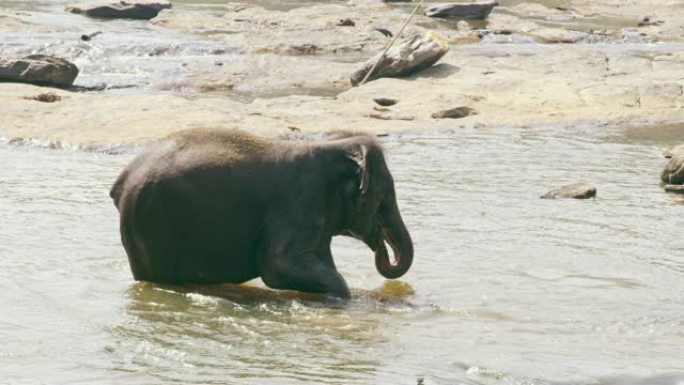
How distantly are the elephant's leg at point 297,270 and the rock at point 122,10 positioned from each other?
2598 cm

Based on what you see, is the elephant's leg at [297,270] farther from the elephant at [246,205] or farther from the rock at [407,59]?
the rock at [407,59]

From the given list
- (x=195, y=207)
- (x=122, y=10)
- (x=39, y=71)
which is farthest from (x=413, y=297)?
(x=122, y=10)

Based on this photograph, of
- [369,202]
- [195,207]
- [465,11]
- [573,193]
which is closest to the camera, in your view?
[195,207]

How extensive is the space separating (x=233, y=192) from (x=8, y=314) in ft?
4.98

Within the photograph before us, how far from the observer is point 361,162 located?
890 cm

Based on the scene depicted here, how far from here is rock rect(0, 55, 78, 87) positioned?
64.3 feet

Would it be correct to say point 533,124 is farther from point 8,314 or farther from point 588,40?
point 588,40

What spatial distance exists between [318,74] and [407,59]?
7.22 feet

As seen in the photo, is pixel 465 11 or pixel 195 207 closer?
pixel 195 207

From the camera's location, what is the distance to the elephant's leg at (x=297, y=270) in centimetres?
874

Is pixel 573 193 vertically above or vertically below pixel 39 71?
above

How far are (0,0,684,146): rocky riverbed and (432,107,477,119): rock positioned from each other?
8cm

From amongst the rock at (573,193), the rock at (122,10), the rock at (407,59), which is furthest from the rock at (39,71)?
the rock at (122,10)

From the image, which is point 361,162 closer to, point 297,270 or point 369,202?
point 369,202
